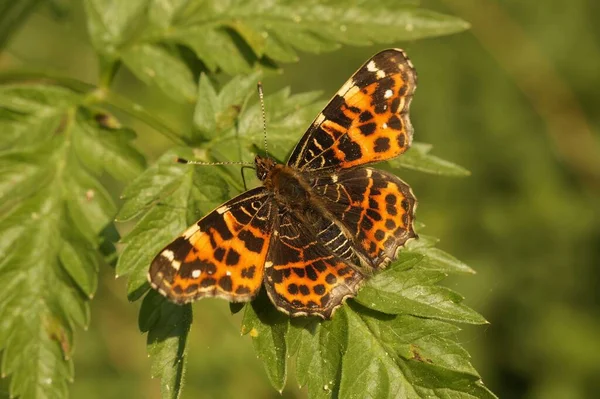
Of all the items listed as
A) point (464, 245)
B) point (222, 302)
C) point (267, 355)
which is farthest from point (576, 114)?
point (267, 355)

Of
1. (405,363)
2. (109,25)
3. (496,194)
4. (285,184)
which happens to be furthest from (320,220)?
(496,194)

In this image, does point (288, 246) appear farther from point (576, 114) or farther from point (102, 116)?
point (576, 114)

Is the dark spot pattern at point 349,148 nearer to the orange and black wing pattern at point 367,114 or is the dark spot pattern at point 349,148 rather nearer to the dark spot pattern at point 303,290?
the orange and black wing pattern at point 367,114

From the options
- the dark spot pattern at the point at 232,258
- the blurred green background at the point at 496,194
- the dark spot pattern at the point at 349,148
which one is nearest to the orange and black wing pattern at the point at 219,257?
the dark spot pattern at the point at 232,258

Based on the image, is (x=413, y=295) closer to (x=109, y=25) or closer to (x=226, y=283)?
(x=226, y=283)

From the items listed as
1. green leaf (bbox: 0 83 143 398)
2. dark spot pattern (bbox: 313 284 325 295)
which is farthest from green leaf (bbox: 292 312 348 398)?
green leaf (bbox: 0 83 143 398)

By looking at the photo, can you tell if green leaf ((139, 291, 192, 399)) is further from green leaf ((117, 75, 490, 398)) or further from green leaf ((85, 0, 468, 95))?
green leaf ((85, 0, 468, 95))
